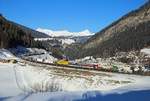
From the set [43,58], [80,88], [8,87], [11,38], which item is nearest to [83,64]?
[43,58]

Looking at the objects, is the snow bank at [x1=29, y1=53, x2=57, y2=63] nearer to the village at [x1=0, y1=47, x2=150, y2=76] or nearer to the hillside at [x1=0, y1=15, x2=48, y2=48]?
the village at [x1=0, y1=47, x2=150, y2=76]

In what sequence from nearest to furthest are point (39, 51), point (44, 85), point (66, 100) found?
1. point (66, 100)
2. point (44, 85)
3. point (39, 51)

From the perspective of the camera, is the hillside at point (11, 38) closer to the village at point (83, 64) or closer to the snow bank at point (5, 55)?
the village at point (83, 64)

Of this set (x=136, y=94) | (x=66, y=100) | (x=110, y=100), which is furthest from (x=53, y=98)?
(x=136, y=94)

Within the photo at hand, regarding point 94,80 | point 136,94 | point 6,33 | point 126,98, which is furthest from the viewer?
point 6,33

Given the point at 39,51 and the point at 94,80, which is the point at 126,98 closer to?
the point at 94,80

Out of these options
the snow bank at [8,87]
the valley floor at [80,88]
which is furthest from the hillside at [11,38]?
the valley floor at [80,88]

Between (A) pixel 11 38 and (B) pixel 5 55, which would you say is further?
(A) pixel 11 38

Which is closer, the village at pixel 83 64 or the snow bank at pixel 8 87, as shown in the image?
the snow bank at pixel 8 87

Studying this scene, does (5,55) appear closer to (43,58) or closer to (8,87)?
(43,58)

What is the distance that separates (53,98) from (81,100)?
2.02m

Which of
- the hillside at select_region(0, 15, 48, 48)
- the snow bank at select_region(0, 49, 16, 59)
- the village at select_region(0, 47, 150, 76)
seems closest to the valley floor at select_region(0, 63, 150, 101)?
the village at select_region(0, 47, 150, 76)

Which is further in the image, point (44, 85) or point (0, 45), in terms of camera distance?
point (0, 45)

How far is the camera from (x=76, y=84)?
45.6m
